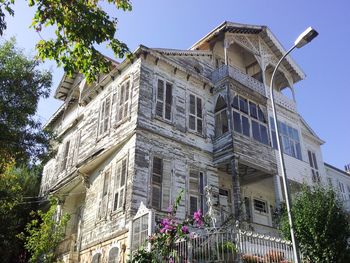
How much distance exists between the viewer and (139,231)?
13.4 meters

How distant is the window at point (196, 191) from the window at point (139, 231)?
11.1 feet

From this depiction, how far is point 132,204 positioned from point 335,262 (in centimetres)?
748

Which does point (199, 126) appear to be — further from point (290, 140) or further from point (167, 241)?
point (167, 241)

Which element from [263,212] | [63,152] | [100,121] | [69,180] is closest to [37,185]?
[63,152]

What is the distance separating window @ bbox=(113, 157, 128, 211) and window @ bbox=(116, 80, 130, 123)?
237 centimetres

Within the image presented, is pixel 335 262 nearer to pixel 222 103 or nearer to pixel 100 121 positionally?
pixel 222 103

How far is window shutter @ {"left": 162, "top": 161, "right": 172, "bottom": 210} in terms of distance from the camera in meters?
15.8

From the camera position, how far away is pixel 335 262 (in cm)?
1222

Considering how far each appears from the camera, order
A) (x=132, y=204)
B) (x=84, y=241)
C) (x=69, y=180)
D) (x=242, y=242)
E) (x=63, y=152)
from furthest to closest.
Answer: (x=63, y=152) → (x=69, y=180) → (x=84, y=241) → (x=132, y=204) → (x=242, y=242)

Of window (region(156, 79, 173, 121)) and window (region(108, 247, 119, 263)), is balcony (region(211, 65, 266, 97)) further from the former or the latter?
window (region(108, 247, 119, 263))

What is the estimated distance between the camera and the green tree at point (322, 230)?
12.4m

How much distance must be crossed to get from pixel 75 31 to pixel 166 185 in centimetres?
917

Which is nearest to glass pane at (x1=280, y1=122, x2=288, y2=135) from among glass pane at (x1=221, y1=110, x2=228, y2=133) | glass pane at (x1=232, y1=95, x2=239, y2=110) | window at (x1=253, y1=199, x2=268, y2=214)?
glass pane at (x1=232, y1=95, x2=239, y2=110)

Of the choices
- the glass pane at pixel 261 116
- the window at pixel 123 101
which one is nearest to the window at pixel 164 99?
the window at pixel 123 101
